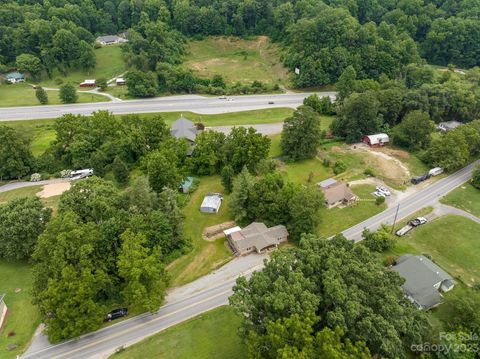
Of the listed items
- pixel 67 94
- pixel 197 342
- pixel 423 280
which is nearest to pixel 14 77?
pixel 67 94

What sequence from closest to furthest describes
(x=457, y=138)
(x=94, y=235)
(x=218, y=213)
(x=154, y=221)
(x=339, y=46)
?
(x=94, y=235) → (x=154, y=221) → (x=218, y=213) → (x=457, y=138) → (x=339, y=46)

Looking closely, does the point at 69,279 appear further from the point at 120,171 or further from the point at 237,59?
the point at 237,59

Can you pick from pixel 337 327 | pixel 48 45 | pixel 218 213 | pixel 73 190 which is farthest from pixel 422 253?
pixel 48 45

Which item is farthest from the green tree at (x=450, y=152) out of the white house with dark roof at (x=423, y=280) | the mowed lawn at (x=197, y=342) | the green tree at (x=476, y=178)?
the mowed lawn at (x=197, y=342)

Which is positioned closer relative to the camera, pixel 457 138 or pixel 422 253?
pixel 422 253

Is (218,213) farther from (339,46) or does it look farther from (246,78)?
(339,46)

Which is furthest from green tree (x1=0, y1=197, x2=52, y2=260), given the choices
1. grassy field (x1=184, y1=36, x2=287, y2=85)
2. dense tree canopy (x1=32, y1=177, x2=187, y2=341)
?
grassy field (x1=184, y1=36, x2=287, y2=85)
